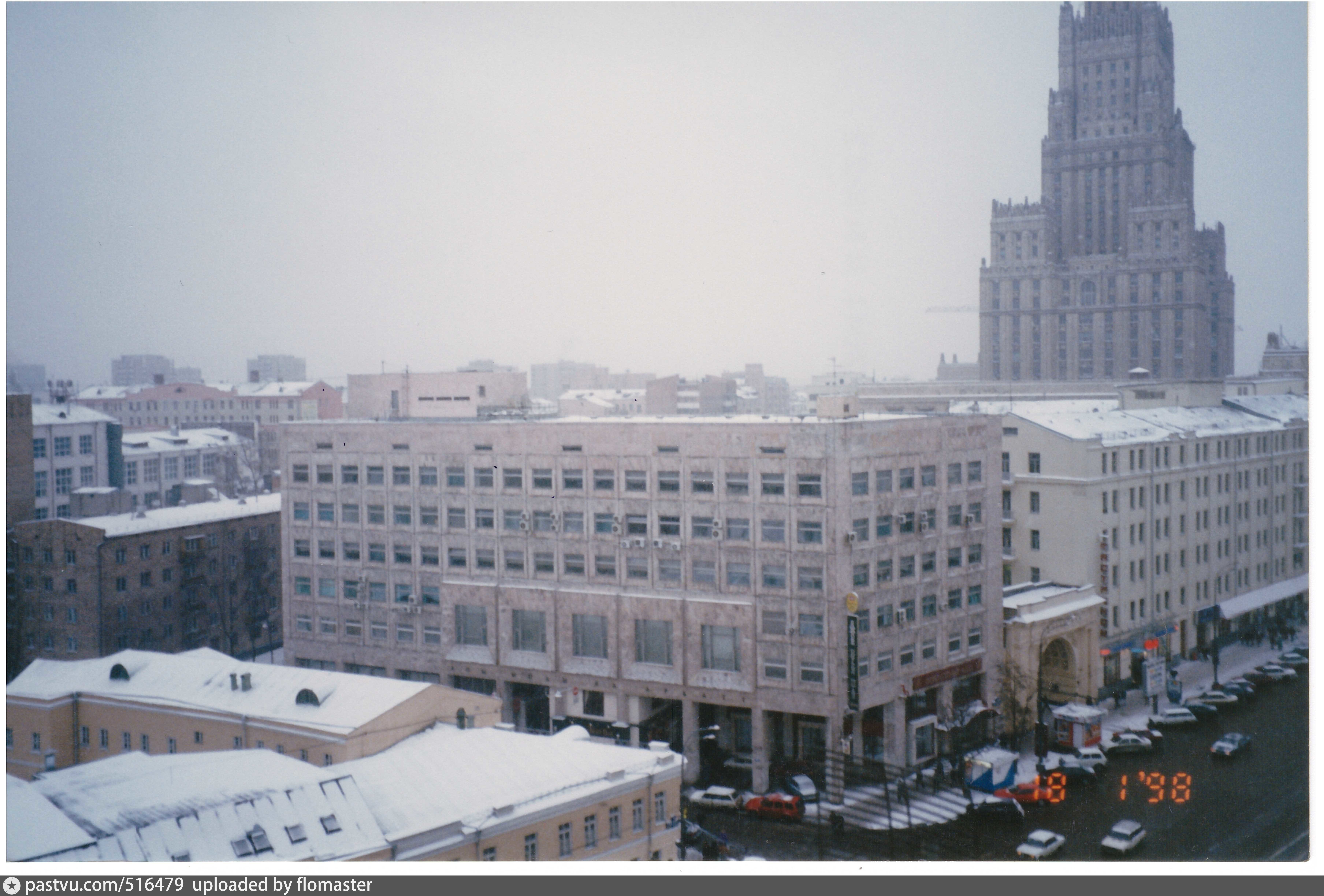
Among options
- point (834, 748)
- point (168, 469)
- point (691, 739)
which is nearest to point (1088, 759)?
point (834, 748)

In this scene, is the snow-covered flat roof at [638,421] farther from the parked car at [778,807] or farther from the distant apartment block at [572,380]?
the distant apartment block at [572,380]

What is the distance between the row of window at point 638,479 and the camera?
15.1 metres

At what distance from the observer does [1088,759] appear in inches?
606

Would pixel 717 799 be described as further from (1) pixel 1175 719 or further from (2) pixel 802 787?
(1) pixel 1175 719

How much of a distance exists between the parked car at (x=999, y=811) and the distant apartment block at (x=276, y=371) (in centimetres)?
3056

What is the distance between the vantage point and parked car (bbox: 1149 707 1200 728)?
680 inches

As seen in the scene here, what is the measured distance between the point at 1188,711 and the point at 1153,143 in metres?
33.3

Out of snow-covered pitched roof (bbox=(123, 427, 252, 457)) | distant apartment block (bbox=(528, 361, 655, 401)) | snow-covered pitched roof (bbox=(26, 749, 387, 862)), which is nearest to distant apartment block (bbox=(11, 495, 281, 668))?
snow-covered pitched roof (bbox=(123, 427, 252, 457))

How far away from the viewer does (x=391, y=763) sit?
10.8m

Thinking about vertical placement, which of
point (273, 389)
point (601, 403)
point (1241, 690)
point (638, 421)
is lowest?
point (1241, 690)

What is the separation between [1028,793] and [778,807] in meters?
3.35

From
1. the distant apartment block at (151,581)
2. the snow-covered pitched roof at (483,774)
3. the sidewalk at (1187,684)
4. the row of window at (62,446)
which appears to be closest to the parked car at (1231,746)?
the sidewalk at (1187,684)

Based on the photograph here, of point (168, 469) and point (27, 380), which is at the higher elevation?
point (27, 380)

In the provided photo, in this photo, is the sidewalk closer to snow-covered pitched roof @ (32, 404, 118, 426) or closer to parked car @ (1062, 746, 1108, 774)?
parked car @ (1062, 746, 1108, 774)
